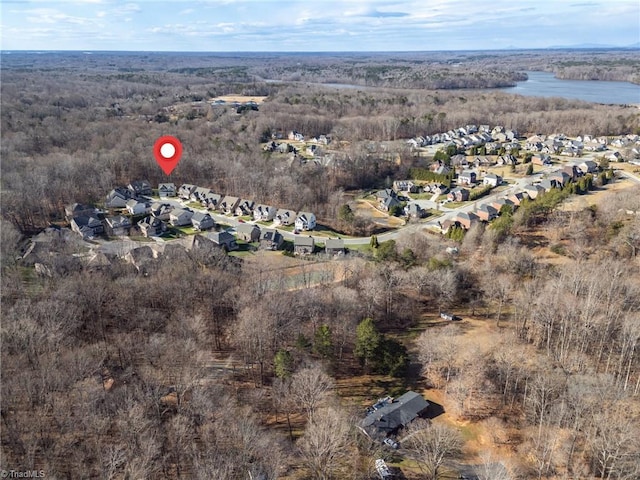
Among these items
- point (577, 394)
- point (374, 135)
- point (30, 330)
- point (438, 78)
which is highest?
point (438, 78)

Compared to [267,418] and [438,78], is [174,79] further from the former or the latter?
[267,418]

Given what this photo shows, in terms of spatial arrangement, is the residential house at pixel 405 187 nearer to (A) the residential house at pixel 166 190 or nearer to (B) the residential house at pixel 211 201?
(B) the residential house at pixel 211 201

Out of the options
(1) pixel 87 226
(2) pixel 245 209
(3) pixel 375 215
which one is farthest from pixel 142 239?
(3) pixel 375 215

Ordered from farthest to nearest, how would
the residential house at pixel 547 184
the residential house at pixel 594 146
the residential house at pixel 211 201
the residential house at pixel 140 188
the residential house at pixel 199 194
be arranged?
the residential house at pixel 594 146, the residential house at pixel 140 188, the residential house at pixel 547 184, the residential house at pixel 199 194, the residential house at pixel 211 201

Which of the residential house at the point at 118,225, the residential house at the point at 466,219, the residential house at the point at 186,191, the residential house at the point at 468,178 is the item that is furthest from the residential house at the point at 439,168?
the residential house at the point at 118,225

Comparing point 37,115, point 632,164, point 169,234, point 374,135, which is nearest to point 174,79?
point 37,115

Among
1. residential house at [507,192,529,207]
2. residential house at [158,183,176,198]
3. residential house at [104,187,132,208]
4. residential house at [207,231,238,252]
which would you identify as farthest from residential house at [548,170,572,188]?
residential house at [104,187,132,208]

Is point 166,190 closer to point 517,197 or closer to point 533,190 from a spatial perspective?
point 517,197
